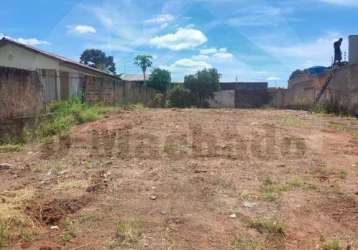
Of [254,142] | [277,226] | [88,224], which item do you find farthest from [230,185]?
[254,142]

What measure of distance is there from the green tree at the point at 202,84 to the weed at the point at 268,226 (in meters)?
31.0

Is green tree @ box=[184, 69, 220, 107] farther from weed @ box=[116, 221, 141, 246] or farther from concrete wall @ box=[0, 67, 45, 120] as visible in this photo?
weed @ box=[116, 221, 141, 246]

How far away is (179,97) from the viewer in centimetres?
3322

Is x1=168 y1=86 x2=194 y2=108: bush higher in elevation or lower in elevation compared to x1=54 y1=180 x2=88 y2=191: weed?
higher

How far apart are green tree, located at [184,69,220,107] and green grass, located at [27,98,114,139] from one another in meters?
21.9

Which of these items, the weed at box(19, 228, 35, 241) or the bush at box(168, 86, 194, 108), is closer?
the weed at box(19, 228, 35, 241)

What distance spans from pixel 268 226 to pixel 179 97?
2928 cm

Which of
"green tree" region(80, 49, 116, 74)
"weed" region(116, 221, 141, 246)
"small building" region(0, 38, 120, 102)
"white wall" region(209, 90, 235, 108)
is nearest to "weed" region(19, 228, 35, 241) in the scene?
"weed" region(116, 221, 141, 246)

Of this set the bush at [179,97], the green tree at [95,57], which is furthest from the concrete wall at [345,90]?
the green tree at [95,57]

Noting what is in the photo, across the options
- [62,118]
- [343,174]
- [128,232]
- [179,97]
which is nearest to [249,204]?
[128,232]

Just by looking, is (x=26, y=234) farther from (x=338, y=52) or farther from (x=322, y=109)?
(x=338, y=52)

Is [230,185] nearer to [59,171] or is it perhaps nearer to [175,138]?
[59,171]

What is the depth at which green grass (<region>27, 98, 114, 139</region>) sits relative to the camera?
9.64m

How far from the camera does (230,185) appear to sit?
18.4 feet
